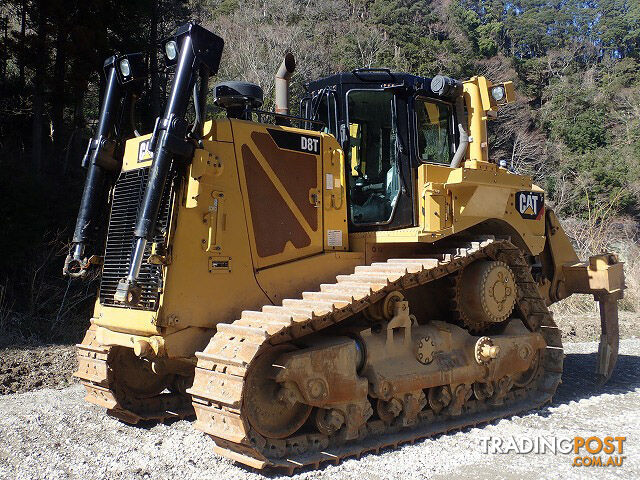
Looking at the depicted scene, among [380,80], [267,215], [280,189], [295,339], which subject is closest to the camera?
[295,339]

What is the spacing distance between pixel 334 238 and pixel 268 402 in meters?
1.76

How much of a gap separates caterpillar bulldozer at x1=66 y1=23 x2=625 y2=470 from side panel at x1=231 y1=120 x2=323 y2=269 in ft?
0.05

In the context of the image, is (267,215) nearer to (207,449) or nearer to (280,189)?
(280,189)

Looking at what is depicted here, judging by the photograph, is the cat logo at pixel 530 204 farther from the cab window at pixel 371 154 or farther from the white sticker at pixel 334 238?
the white sticker at pixel 334 238

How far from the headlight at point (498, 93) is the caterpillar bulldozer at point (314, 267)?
0.9 inches

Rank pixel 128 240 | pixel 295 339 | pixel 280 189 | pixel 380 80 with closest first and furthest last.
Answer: pixel 295 339, pixel 128 240, pixel 280 189, pixel 380 80

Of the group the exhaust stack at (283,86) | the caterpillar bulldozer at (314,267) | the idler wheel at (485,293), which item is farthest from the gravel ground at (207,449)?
the exhaust stack at (283,86)

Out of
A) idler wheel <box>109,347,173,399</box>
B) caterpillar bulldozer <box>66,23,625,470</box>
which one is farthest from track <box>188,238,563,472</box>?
idler wheel <box>109,347,173,399</box>

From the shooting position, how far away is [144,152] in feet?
17.3

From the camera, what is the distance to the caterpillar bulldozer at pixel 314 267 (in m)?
4.62

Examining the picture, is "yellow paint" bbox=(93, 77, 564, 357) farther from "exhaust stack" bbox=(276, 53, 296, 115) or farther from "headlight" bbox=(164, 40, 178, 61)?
"exhaust stack" bbox=(276, 53, 296, 115)

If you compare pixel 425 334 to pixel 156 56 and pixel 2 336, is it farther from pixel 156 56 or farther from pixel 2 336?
pixel 156 56

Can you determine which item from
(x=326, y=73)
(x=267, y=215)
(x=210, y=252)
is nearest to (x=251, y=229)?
(x=267, y=215)

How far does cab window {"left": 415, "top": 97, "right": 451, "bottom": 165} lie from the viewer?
6.16 m
